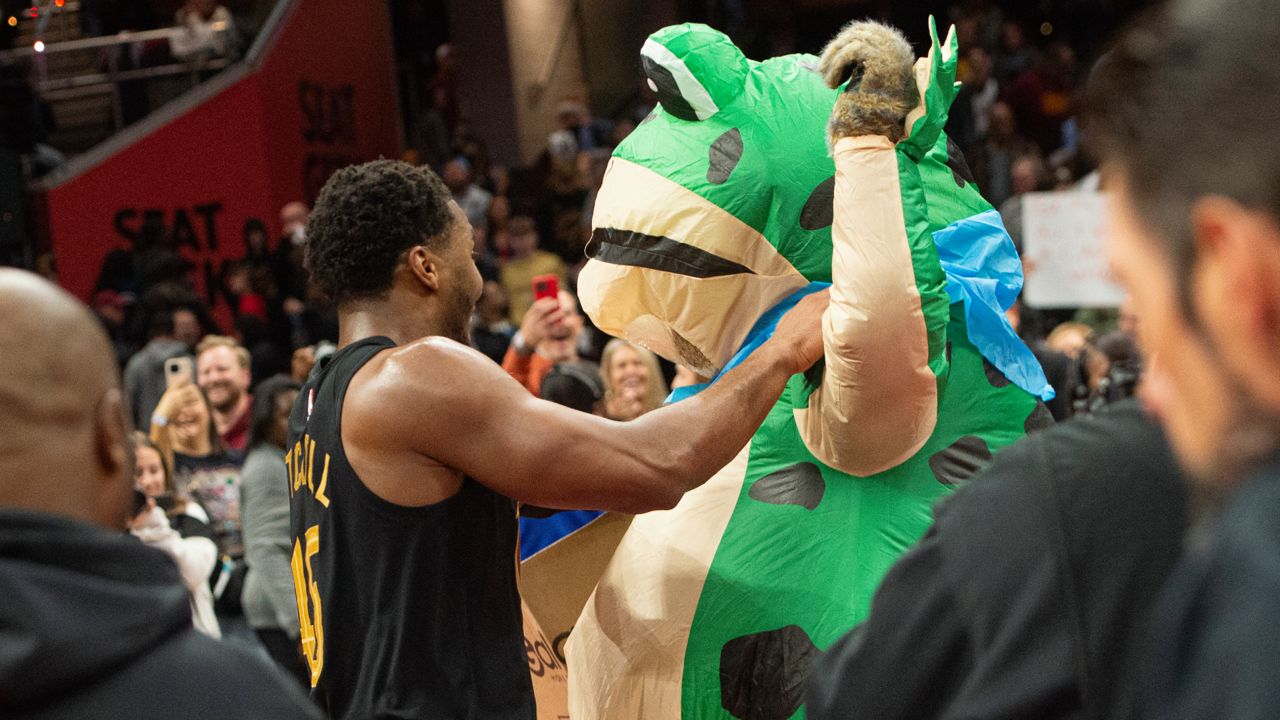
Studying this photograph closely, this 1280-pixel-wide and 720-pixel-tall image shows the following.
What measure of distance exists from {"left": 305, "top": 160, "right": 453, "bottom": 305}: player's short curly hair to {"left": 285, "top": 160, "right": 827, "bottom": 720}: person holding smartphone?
0.12m

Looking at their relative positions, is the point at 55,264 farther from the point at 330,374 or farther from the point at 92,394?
the point at 92,394

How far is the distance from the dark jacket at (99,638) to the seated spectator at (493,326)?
6138 millimetres

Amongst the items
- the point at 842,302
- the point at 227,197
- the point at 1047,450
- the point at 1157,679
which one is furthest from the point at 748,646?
the point at 227,197

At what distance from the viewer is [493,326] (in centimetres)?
762

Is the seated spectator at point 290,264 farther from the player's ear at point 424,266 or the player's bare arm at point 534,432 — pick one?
the player's bare arm at point 534,432

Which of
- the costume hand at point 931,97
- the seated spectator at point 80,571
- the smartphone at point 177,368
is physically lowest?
the smartphone at point 177,368

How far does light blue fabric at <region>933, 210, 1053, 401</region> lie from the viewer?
254 cm

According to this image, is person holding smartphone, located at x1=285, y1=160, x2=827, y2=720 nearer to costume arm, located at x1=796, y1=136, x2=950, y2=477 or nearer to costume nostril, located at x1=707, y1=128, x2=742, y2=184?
costume arm, located at x1=796, y1=136, x2=950, y2=477

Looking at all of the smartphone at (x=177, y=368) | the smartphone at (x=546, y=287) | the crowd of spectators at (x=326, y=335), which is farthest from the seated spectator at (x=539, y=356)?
the smartphone at (x=177, y=368)

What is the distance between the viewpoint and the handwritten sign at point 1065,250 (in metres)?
6.21

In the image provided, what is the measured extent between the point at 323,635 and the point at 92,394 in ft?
4.01

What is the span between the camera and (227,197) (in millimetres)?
11156

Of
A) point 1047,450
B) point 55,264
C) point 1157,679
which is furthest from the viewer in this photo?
point 55,264

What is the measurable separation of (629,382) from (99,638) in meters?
4.63
